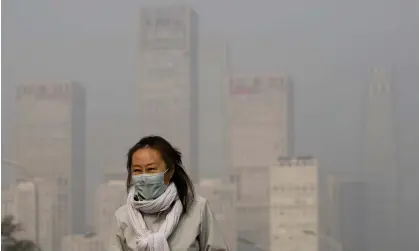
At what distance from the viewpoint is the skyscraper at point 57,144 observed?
239 centimetres

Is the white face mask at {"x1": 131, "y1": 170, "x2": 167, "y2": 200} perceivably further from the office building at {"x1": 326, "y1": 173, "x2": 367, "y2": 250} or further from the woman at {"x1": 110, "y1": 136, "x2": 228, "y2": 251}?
the office building at {"x1": 326, "y1": 173, "x2": 367, "y2": 250}

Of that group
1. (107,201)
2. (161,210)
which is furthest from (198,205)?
(107,201)

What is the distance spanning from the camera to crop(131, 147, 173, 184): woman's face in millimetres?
1416

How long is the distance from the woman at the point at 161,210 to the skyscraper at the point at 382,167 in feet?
3.14

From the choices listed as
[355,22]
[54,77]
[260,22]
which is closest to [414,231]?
[355,22]

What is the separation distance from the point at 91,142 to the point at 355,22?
3.19ft

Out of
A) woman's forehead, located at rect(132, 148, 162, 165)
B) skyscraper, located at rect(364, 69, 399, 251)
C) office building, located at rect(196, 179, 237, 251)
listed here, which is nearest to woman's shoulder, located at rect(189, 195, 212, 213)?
woman's forehead, located at rect(132, 148, 162, 165)

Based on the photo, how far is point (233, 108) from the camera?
2.30 metres

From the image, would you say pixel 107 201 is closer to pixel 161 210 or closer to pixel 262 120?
pixel 262 120

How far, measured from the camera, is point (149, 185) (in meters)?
1.40

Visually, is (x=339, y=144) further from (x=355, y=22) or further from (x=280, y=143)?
(x=355, y=22)

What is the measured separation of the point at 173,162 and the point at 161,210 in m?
0.10

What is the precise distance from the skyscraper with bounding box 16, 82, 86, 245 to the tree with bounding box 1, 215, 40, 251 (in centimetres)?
10

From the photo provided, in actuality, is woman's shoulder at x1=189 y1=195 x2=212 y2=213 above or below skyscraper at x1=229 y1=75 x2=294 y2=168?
below
